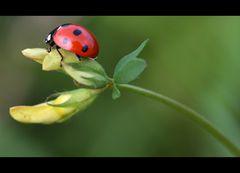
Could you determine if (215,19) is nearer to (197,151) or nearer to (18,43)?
(197,151)

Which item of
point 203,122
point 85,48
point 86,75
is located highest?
point 85,48

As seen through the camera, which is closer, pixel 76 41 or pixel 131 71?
pixel 131 71

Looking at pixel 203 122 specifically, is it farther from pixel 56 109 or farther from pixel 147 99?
pixel 147 99

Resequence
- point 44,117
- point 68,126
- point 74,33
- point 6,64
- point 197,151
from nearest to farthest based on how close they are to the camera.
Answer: point 44,117
point 74,33
point 197,151
point 68,126
point 6,64

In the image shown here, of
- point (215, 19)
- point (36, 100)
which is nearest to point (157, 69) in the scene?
point (215, 19)

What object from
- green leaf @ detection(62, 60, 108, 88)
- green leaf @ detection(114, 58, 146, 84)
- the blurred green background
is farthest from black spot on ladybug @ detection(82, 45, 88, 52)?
the blurred green background

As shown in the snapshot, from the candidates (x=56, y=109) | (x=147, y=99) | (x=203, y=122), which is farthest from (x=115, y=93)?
(x=147, y=99)
